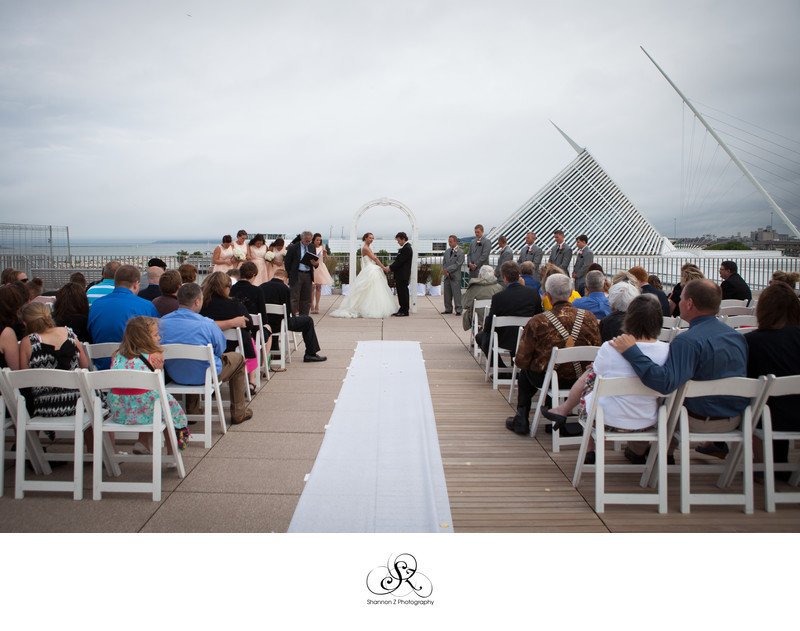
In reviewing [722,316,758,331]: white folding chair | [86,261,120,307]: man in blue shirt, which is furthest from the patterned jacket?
[86,261,120,307]: man in blue shirt

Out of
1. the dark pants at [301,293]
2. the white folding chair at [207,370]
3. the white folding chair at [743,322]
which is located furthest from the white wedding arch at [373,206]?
the white folding chair at [207,370]

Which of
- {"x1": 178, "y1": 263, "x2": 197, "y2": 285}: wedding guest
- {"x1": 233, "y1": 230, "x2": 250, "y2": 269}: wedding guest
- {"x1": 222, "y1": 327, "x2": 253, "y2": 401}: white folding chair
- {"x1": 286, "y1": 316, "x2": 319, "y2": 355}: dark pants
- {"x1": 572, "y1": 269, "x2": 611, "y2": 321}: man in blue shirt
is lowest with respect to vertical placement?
{"x1": 286, "y1": 316, "x2": 319, "y2": 355}: dark pants

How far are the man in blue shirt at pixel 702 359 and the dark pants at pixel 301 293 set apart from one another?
25.9ft

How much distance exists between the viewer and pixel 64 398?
128 inches

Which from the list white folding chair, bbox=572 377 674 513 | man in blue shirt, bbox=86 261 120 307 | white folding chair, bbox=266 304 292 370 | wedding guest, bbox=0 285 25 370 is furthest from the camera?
white folding chair, bbox=266 304 292 370

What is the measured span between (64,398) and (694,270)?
218 inches

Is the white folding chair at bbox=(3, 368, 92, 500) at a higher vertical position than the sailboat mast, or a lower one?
lower

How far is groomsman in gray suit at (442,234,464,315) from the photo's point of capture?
444 inches

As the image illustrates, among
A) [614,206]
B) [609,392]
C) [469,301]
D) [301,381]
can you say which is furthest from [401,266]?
[614,206]

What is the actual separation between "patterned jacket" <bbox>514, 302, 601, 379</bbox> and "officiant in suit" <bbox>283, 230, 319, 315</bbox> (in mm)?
6604

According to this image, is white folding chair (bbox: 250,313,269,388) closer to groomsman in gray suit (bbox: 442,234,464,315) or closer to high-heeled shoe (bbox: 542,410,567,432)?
high-heeled shoe (bbox: 542,410,567,432)

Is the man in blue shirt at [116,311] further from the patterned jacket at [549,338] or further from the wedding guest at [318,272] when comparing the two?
the wedding guest at [318,272]

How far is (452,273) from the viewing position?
37.7ft
